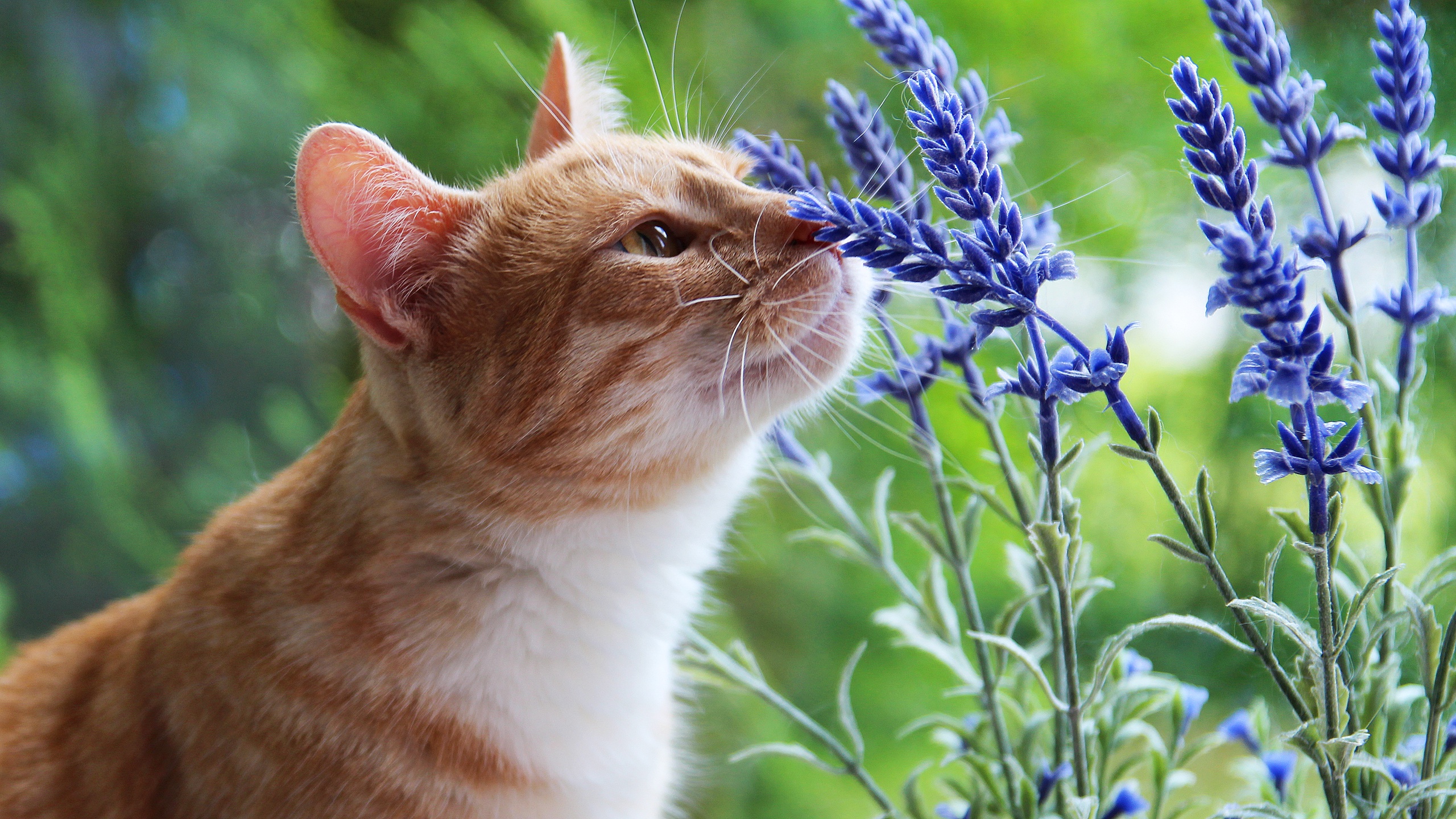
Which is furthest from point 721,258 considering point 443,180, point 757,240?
point 443,180

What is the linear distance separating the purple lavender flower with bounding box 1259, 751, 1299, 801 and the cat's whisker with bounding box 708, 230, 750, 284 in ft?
1.55

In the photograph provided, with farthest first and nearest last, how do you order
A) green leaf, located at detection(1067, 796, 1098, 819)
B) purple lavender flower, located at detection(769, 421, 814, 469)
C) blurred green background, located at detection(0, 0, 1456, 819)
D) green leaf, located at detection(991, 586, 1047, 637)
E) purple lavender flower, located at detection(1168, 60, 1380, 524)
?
blurred green background, located at detection(0, 0, 1456, 819)
purple lavender flower, located at detection(769, 421, 814, 469)
green leaf, located at detection(991, 586, 1047, 637)
green leaf, located at detection(1067, 796, 1098, 819)
purple lavender flower, located at detection(1168, 60, 1380, 524)

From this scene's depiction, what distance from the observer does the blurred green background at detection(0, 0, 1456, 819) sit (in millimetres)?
943

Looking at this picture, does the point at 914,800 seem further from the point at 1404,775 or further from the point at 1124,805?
the point at 1404,775

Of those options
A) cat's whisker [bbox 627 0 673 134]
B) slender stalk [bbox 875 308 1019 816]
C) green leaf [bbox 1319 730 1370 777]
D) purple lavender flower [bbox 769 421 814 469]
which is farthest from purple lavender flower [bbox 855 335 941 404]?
cat's whisker [bbox 627 0 673 134]

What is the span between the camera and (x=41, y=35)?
1.68 metres

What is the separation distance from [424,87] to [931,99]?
4.55 feet

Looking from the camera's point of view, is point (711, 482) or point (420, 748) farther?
point (711, 482)

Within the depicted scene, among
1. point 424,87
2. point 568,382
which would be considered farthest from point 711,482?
point 424,87

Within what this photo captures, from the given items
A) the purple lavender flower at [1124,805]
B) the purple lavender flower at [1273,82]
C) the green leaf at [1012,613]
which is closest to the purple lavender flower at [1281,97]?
the purple lavender flower at [1273,82]

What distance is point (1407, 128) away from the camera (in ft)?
1.54

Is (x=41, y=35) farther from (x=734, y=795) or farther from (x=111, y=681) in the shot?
(x=734, y=795)

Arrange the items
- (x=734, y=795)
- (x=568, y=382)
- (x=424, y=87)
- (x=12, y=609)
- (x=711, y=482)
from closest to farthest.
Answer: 1. (x=568, y=382)
2. (x=711, y=482)
3. (x=734, y=795)
4. (x=424, y=87)
5. (x=12, y=609)

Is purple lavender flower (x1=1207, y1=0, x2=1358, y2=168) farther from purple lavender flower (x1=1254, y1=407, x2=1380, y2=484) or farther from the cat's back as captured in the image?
the cat's back
